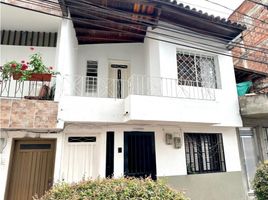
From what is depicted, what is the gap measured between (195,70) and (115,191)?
6.55m

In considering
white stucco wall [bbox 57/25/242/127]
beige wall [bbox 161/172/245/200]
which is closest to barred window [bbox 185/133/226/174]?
beige wall [bbox 161/172/245/200]

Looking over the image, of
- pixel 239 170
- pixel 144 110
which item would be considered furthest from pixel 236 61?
pixel 144 110

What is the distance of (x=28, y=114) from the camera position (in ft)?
17.6

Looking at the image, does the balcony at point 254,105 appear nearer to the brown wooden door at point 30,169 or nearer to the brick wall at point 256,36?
the brick wall at point 256,36

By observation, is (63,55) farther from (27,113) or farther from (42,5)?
(27,113)

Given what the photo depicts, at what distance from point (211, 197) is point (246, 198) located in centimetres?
A: 180

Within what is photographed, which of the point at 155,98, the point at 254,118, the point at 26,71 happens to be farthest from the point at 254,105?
the point at 26,71

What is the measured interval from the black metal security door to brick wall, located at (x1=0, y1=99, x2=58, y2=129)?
110 inches

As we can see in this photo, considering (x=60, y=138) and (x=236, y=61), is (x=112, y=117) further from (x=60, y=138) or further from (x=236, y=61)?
(x=236, y=61)

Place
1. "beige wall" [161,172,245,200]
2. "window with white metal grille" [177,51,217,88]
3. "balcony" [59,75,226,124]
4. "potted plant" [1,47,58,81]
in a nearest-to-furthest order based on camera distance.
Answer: "potted plant" [1,47,58,81] < "balcony" [59,75,226,124] < "beige wall" [161,172,245,200] < "window with white metal grille" [177,51,217,88]

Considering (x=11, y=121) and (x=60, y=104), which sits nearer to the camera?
(x=11, y=121)

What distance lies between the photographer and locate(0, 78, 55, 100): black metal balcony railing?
614 cm

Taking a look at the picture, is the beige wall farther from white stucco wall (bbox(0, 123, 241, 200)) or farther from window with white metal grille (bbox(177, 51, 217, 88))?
window with white metal grille (bbox(177, 51, 217, 88))

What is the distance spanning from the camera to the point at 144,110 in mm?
6086
